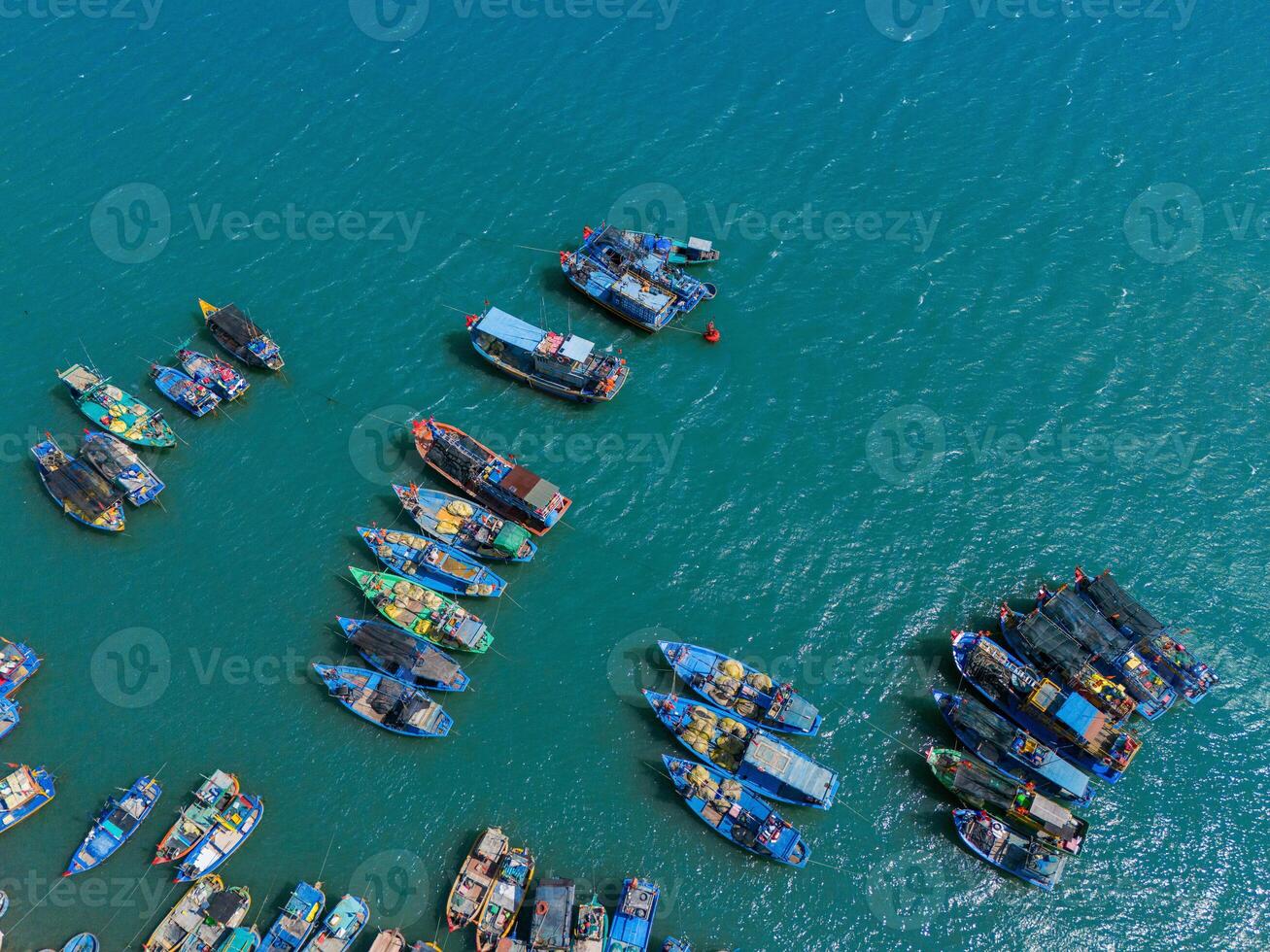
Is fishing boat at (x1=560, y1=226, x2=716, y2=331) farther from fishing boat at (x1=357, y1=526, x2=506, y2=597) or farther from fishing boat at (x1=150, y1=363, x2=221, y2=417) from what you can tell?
fishing boat at (x1=150, y1=363, x2=221, y2=417)

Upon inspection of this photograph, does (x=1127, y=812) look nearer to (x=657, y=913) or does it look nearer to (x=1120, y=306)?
(x=657, y=913)

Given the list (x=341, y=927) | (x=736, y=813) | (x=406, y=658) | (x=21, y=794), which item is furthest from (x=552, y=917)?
(x=21, y=794)

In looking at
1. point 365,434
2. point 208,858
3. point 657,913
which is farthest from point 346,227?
point 657,913

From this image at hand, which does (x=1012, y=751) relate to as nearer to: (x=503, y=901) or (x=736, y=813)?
(x=736, y=813)

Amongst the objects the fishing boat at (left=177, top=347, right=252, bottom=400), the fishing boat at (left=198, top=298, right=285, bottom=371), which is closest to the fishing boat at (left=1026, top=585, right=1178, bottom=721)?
the fishing boat at (left=198, top=298, right=285, bottom=371)

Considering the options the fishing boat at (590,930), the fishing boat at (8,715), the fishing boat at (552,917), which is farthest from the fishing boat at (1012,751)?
the fishing boat at (8,715)
